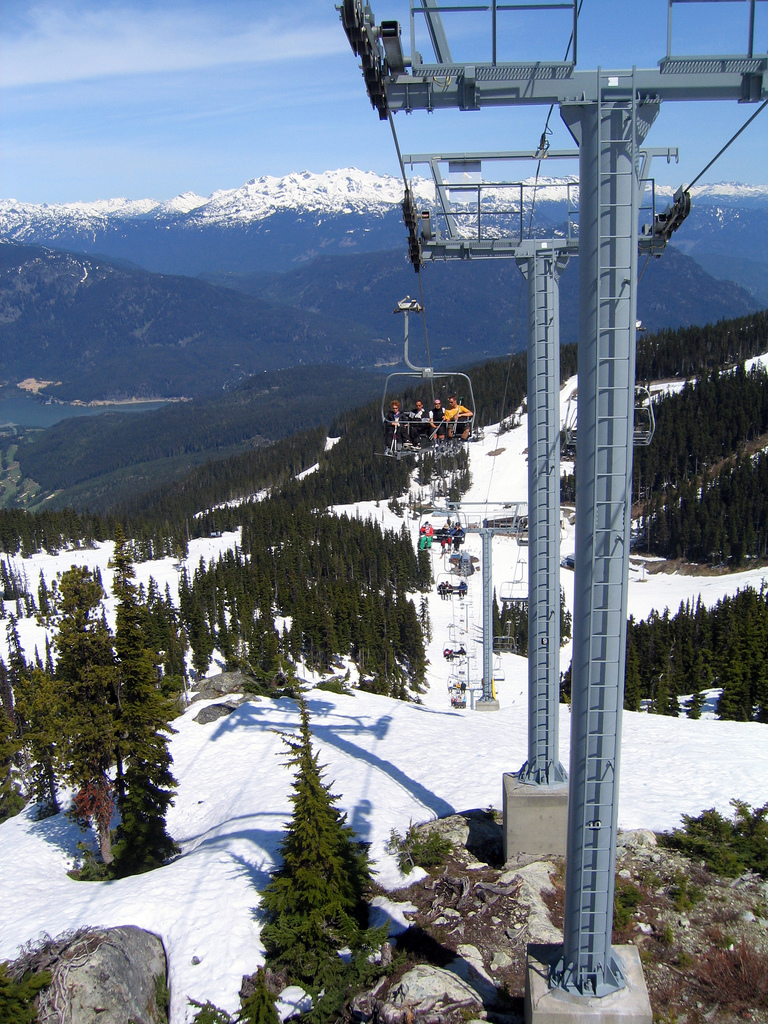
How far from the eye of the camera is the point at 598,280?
298 inches

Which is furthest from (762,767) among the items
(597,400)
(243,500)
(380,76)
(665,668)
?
(243,500)

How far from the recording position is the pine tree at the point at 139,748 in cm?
2142

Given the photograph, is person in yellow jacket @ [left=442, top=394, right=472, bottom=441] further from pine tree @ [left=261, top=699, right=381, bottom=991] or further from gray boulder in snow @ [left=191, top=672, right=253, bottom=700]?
gray boulder in snow @ [left=191, top=672, right=253, bottom=700]

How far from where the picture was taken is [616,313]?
7.58m

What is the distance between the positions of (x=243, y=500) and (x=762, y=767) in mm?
170883

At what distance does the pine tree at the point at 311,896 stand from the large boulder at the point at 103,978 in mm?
2519

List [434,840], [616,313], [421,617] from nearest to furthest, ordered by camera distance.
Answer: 1. [616,313]
2. [434,840]
3. [421,617]

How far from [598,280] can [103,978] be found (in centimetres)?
1457

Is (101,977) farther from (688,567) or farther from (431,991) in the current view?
(688,567)

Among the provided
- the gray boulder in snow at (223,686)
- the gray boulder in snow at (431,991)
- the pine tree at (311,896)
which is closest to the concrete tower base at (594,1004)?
the gray boulder in snow at (431,991)

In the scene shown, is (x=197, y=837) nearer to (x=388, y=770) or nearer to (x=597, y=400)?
(x=388, y=770)

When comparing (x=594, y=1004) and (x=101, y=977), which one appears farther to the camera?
(x=101, y=977)

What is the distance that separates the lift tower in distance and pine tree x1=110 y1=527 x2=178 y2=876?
630 inches

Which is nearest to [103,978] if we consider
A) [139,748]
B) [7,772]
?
[139,748]
